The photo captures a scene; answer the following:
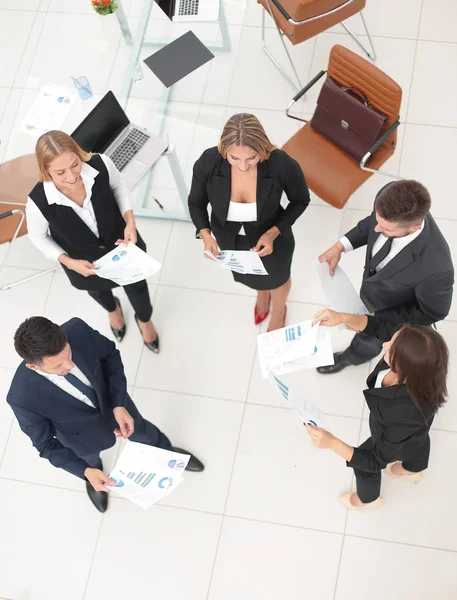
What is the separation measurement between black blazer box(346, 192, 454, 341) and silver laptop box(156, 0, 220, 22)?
1.91 m

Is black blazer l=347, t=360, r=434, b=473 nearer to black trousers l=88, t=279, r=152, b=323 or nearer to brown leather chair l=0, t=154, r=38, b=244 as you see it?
black trousers l=88, t=279, r=152, b=323

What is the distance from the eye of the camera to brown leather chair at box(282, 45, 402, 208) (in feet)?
11.9

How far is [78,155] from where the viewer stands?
9.67 feet

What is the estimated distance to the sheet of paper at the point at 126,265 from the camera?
3318mm

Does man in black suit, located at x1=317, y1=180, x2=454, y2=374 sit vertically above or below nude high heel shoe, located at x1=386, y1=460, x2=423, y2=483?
above

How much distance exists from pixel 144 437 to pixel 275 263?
118 centimetres

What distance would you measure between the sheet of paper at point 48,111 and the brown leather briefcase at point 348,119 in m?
1.55

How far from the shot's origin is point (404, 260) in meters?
2.74


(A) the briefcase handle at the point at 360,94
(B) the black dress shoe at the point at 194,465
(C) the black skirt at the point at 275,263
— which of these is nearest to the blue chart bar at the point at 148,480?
(B) the black dress shoe at the point at 194,465

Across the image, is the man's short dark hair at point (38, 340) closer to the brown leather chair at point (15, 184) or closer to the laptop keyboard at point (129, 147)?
the laptop keyboard at point (129, 147)

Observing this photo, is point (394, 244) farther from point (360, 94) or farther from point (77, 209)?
point (77, 209)

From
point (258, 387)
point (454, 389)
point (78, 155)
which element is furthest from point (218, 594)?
point (78, 155)

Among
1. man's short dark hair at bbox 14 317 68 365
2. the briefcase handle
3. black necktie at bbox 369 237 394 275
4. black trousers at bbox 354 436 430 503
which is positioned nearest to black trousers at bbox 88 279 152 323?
man's short dark hair at bbox 14 317 68 365

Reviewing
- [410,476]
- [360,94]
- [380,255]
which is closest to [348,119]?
[360,94]
